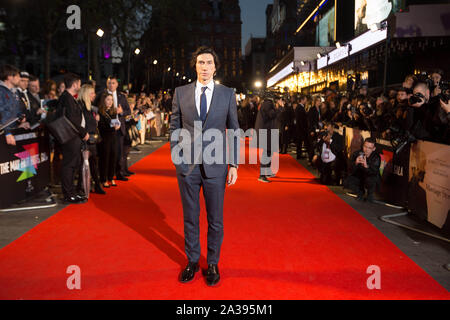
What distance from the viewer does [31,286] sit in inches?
158

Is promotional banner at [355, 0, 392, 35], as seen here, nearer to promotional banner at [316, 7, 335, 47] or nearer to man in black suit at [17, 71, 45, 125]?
promotional banner at [316, 7, 335, 47]

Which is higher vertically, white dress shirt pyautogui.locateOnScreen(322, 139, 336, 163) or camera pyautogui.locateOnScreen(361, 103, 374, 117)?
camera pyautogui.locateOnScreen(361, 103, 374, 117)

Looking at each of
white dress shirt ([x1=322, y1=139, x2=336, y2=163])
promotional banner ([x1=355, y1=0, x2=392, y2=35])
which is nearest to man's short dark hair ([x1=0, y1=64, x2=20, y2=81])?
white dress shirt ([x1=322, y1=139, x2=336, y2=163])

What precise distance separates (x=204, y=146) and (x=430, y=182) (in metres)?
3.69

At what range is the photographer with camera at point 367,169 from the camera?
25.3 feet

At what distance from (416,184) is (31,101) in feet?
23.6

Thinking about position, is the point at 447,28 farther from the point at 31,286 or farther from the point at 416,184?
the point at 31,286

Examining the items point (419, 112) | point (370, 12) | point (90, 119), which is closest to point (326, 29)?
point (370, 12)

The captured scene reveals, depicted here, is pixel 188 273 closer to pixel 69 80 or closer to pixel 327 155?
pixel 69 80

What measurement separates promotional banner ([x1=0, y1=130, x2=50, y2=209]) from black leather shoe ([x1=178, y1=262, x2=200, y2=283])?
13.7 feet

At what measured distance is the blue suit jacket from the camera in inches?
159

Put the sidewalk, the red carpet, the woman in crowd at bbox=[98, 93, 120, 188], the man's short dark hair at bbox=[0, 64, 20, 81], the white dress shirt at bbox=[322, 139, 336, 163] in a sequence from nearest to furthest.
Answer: the red carpet, the sidewalk, the man's short dark hair at bbox=[0, 64, 20, 81], the woman in crowd at bbox=[98, 93, 120, 188], the white dress shirt at bbox=[322, 139, 336, 163]

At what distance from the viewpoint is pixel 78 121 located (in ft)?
24.6
